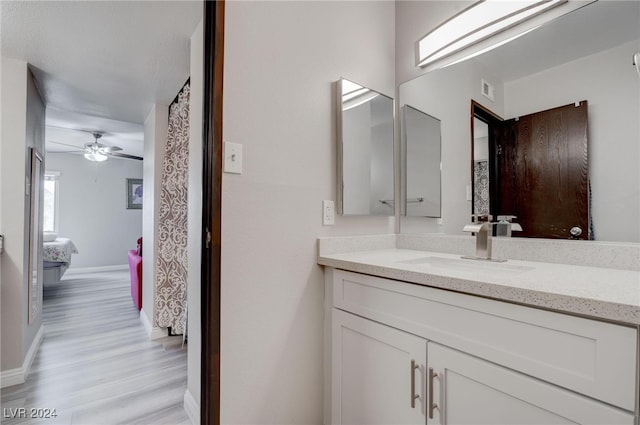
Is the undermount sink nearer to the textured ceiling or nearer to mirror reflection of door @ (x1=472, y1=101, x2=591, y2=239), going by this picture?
mirror reflection of door @ (x1=472, y1=101, x2=591, y2=239)

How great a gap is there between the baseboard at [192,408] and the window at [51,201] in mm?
5789

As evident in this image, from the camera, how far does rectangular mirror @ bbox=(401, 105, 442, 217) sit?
166 cm

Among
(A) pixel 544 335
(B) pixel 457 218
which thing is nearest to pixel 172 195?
(B) pixel 457 218

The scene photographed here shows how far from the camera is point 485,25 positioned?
1449mm

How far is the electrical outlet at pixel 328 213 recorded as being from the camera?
4.71ft

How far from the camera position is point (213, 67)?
113 centimetres

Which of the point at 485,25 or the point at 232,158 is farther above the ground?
the point at 485,25

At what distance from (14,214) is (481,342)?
2935mm

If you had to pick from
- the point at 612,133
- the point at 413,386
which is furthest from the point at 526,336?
the point at 612,133

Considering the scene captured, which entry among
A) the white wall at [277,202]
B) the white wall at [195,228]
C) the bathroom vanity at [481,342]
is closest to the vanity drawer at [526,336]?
the bathroom vanity at [481,342]

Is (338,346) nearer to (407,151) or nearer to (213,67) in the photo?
(407,151)

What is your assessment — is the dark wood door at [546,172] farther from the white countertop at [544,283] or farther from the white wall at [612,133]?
the white countertop at [544,283]

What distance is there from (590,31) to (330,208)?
123cm

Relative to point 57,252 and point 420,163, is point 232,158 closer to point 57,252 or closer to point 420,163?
point 420,163
